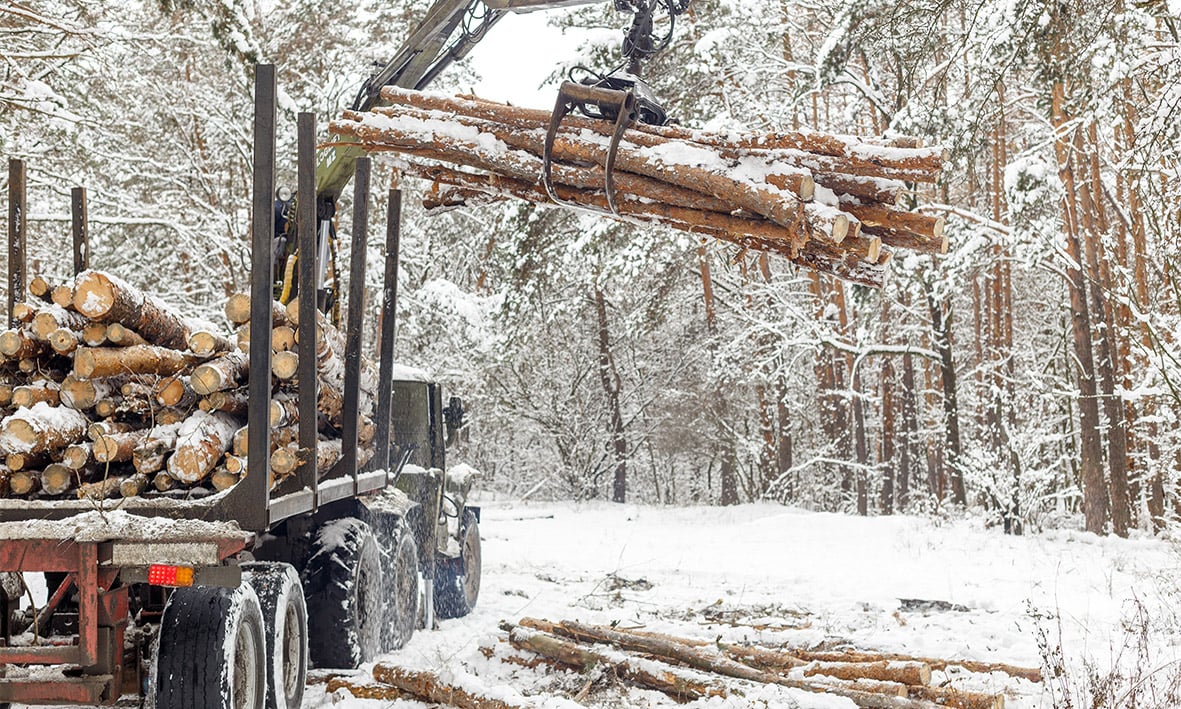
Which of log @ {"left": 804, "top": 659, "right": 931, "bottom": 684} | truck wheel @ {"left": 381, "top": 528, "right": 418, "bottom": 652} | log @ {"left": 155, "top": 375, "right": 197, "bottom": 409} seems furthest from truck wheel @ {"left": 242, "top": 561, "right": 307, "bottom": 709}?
log @ {"left": 804, "top": 659, "right": 931, "bottom": 684}

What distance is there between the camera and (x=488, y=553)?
15148 mm

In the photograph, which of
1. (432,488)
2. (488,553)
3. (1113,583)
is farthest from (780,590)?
(488,553)

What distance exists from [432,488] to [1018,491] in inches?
371

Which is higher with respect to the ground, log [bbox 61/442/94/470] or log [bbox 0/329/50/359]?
log [bbox 0/329/50/359]

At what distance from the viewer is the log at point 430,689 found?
19.1ft

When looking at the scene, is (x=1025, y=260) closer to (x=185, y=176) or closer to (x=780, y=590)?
(x=780, y=590)

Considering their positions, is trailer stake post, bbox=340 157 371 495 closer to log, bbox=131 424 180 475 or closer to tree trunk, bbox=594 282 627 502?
log, bbox=131 424 180 475

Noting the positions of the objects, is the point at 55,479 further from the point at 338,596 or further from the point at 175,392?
the point at 338,596

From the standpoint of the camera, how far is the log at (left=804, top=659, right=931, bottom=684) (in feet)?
20.5

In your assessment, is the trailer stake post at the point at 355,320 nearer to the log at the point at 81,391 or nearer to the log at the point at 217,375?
the log at the point at 217,375

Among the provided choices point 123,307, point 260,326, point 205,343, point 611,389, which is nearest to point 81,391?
point 123,307

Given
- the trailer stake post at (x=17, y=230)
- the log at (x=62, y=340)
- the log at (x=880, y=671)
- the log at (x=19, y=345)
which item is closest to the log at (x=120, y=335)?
the log at (x=62, y=340)

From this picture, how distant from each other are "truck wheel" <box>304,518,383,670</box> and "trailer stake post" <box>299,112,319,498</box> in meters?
1.62

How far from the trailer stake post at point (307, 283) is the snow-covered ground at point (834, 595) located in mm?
1817
